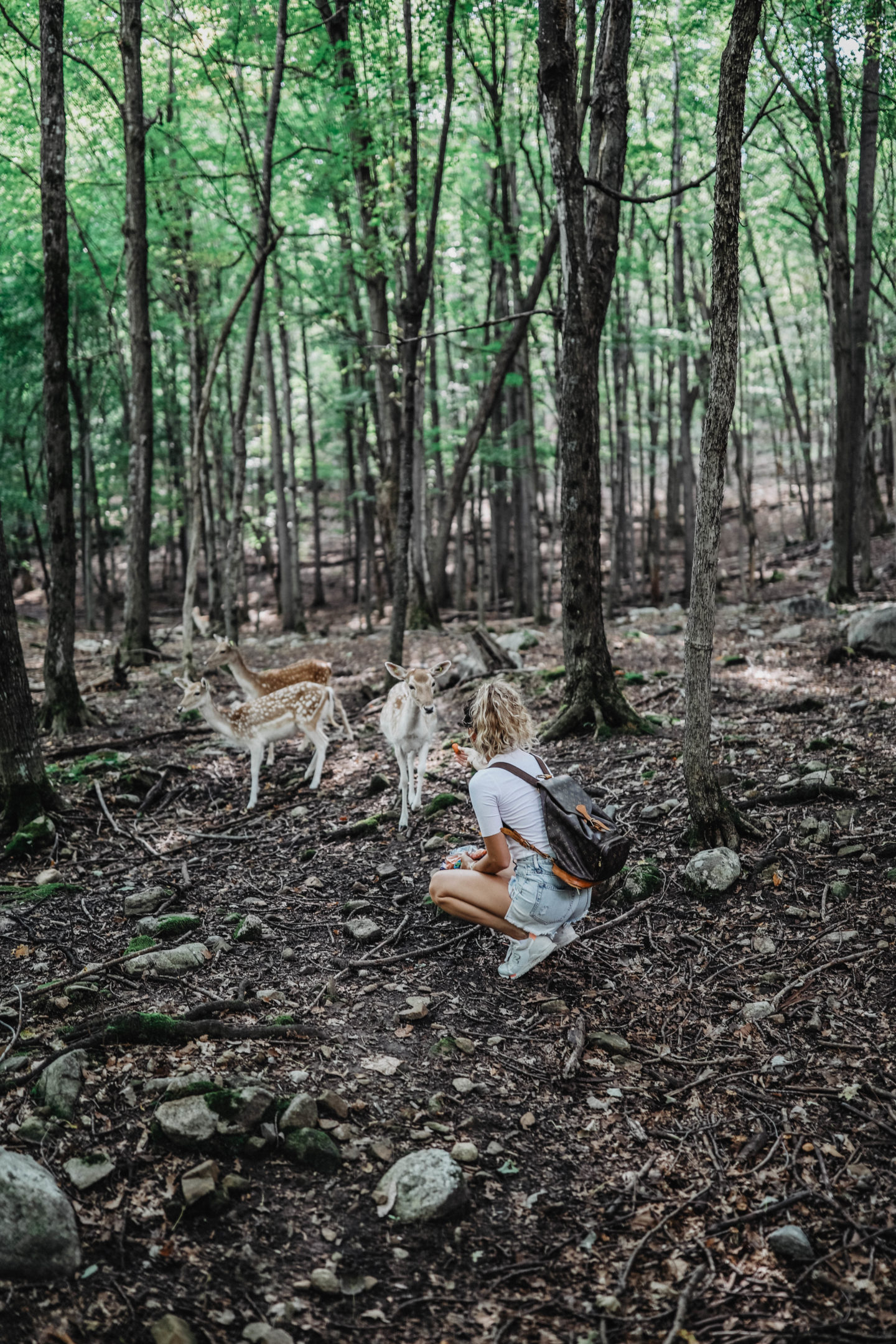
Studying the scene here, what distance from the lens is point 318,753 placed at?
860cm

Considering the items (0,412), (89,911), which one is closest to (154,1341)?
(89,911)

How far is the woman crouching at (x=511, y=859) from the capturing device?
4.59m

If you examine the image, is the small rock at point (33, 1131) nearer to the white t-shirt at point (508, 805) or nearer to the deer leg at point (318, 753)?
the white t-shirt at point (508, 805)

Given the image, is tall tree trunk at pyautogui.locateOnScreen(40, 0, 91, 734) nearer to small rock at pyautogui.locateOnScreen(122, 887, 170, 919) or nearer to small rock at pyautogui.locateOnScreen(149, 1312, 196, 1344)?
small rock at pyautogui.locateOnScreen(122, 887, 170, 919)

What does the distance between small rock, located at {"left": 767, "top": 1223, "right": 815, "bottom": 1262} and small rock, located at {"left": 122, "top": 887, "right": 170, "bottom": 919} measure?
4068mm

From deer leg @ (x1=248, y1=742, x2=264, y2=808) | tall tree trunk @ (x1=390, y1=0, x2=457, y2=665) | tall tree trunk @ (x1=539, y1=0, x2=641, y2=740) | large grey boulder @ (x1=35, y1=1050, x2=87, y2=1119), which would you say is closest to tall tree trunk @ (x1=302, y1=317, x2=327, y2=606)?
tall tree trunk @ (x1=390, y1=0, x2=457, y2=665)

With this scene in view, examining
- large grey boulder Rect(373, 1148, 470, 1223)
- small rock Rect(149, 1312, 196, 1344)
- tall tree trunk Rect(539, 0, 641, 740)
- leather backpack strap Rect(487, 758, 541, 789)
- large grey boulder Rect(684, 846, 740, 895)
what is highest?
tall tree trunk Rect(539, 0, 641, 740)

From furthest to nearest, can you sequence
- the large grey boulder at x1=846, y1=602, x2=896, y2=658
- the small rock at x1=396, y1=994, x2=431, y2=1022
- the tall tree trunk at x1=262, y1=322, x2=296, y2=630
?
the tall tree trunk at x1=262, y1=322, x2=296, y2=630 → the large grey boulder at x1=846, y1=602, x2=896, y2=658 → the small rock at x1=396, y1=994, x2=431, y2=1022

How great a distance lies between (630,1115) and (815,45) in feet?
46.4

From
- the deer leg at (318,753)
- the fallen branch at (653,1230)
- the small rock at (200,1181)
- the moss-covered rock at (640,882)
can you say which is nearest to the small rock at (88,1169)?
the small rock at (200,1181)

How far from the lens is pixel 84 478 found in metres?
22.0

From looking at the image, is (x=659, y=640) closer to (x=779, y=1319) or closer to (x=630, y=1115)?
(x=630, y=1115)

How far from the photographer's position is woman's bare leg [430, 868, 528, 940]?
481cm

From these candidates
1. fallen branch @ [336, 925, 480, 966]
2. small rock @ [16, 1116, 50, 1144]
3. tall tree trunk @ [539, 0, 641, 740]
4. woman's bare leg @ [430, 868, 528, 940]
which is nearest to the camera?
small rock @ [16, 1116, 50, 1144]
